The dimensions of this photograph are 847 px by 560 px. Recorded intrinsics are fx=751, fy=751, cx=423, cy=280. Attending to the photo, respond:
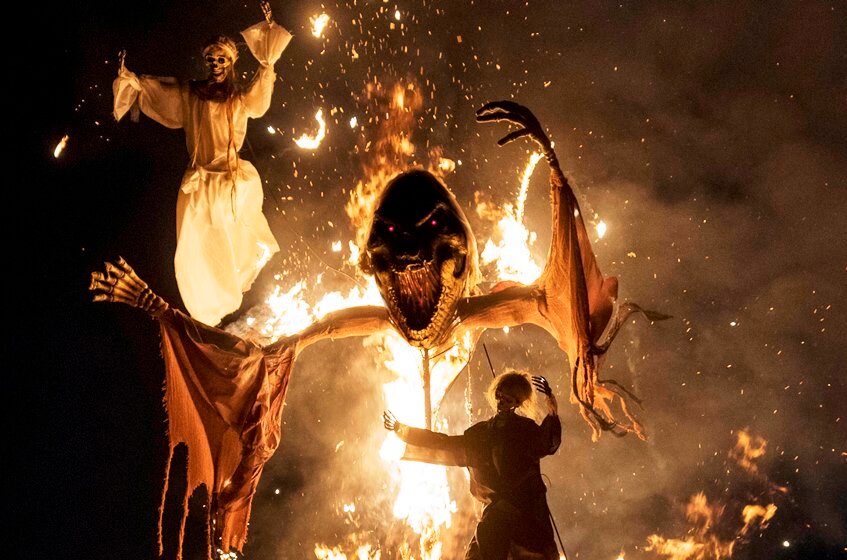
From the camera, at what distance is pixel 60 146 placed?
7.64m

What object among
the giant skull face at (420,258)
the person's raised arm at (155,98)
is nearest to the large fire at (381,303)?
the giant skull face at (420,258)

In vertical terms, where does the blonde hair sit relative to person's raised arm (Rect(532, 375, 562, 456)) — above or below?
above

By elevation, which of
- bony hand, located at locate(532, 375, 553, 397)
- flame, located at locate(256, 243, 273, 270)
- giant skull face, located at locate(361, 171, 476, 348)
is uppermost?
flame, located at locate(256, 243, 273, 270)

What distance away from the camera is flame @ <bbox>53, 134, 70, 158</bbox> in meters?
7.56

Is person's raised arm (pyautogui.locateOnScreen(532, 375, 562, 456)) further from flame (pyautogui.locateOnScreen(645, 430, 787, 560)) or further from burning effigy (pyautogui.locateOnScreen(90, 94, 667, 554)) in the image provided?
flame (pyautogui.locateOnScreen(645, 430, 787, 560))

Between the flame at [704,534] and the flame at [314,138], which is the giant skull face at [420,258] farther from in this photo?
the flame at [704,534]

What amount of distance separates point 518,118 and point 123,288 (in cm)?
264

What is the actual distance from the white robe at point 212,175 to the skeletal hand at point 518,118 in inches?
63.0

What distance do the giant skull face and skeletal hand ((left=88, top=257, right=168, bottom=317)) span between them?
1454 millimetres

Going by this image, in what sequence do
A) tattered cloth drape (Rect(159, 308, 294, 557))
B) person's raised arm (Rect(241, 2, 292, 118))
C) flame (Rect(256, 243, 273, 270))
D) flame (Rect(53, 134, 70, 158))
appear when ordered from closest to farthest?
tattered cloth drape (Rect(159, 308, 294, 557)), person's raised arm (Rect(241, 2, 292, 118)), flame (Rect(256, 243, 273, 270)), flame (Rect(53, 134, 70, 158))

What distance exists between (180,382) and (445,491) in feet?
9.19

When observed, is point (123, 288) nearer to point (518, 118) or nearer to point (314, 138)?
point (518, 118)

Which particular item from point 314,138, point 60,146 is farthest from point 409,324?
point 60,146

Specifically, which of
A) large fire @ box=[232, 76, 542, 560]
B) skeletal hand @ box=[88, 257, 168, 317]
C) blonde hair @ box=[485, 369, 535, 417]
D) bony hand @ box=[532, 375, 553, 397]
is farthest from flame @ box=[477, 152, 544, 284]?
skeletal hand @ box=[88, 257, 168, 317]
